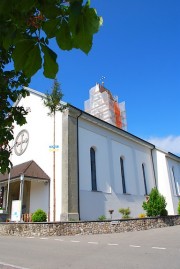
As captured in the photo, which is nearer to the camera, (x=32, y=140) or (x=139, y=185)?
(x=32, y=140)

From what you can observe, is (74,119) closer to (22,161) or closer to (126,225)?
(22,161)

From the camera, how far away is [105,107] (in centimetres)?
5759

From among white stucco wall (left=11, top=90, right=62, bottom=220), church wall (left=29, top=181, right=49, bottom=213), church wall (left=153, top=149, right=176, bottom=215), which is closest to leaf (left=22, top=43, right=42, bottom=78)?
white stucco wall (left=11, top=90, right=62, bottom=220)

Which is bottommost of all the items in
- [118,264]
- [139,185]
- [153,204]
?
[118,264]

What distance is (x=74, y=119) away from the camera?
63.5 feet

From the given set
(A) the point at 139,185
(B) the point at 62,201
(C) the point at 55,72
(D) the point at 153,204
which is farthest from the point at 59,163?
(C) the point at 55,72

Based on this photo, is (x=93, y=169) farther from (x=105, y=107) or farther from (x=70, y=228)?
(x=105, y=107)

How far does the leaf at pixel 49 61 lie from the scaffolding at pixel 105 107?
55.1 m

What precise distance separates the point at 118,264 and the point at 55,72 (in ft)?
21.0

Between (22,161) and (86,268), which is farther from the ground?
(22,161)

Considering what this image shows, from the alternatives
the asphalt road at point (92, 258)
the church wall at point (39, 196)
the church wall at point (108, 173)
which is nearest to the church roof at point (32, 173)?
the church wall at point (39, 196)

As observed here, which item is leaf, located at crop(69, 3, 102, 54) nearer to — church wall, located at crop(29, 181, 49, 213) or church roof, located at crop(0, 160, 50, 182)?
church roof, located at crop(0, 160, 50, 182)

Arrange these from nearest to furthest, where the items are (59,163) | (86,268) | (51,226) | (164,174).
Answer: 1. (86,268)
2. (51,226)
3. (59,163)
4. (164,174)

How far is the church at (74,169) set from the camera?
1755 centimetres
